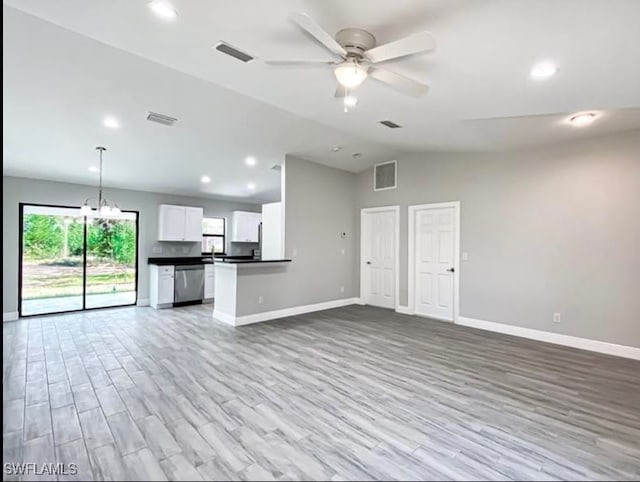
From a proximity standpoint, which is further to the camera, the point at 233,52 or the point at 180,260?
the point at 180,260

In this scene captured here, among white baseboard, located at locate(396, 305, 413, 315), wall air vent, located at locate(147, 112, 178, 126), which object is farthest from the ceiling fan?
white baseboard, located at locate(396, 305, 413, 315)

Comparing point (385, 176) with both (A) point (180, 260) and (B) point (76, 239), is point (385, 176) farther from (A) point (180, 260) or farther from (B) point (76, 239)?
(B) point (76, 239)

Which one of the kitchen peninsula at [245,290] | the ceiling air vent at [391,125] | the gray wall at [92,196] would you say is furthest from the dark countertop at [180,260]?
the ceiling air vent at [391,125]

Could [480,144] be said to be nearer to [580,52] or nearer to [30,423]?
[580,52]

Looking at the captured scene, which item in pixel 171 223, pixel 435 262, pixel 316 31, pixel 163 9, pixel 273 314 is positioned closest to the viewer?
pixel 316 31

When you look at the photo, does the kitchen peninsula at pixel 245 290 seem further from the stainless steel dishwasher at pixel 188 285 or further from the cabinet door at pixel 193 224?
the cabinet door at pixel 193 224

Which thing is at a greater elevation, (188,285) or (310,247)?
(310,247)

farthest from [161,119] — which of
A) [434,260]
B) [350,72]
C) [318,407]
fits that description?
[434,260]

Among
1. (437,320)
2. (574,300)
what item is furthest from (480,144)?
(437,320)

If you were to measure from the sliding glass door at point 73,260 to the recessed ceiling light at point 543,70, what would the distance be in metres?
7.18

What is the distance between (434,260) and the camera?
609cm

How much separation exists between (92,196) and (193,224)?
197 centimetres

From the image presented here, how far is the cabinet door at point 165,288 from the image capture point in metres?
6.80

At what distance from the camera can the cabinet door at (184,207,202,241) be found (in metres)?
7.60
